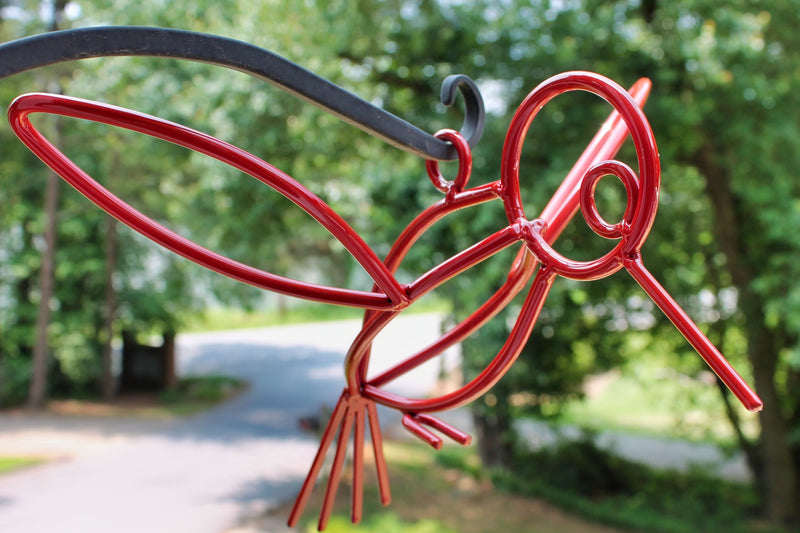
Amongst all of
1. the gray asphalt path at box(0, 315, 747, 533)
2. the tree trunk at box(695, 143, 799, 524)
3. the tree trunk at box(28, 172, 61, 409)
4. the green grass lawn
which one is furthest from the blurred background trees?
the gray asphalt path at box(0, 315, 747, 533)

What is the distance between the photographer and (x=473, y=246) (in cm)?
162

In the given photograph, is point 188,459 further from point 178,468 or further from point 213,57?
point 213,57

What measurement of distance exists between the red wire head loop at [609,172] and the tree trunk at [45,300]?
38.9 feet

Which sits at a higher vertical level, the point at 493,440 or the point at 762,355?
the point at 762,355

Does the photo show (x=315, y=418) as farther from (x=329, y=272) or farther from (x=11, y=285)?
(x=329, y=272)

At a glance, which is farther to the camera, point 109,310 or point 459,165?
point 109,310

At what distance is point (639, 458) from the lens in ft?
37.6

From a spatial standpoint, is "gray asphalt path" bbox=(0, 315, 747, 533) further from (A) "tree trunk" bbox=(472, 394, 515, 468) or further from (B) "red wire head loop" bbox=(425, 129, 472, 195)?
(B) "red wire head loop" bbox=(425, 129, 472, 195)

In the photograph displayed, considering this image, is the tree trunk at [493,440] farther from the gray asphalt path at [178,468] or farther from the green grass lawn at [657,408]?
the gray asphalt path at [178,468]

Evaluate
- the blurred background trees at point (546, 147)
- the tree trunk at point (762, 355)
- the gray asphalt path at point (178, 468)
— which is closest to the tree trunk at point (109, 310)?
the gray asphalt path at point (178, 468)

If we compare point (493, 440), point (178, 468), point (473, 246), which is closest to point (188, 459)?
point (178, 468)

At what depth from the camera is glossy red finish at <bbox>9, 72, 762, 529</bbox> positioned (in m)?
1.48

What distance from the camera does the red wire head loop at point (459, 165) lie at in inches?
71.2

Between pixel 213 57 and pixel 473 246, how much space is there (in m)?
0.67
